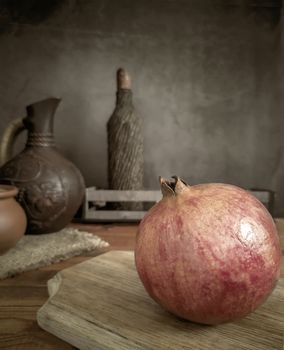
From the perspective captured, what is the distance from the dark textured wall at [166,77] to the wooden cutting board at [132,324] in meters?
0.88

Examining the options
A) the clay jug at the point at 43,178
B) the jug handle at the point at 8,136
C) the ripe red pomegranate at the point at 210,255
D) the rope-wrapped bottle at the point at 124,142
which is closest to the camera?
the ripe red pomegranate at the point at 210,255

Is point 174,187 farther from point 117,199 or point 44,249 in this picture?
point 117,199

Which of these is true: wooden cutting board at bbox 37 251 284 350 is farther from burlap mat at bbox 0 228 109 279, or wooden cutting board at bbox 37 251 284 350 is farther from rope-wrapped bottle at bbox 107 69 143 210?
rope-wrapped bottle at bbox 107 69 143 210

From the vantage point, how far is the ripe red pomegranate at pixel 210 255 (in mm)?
361

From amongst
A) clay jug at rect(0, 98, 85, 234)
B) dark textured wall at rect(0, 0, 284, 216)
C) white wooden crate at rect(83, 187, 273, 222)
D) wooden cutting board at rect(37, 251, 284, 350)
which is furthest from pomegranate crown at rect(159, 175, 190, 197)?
dark textured wall at rect(0, 0, 284, 216)

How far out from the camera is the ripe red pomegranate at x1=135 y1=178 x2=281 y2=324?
1.18 ft

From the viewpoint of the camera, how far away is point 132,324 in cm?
41

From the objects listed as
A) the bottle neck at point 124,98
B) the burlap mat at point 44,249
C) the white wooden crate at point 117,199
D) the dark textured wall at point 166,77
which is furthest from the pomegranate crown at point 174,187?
the dark textured wall at point 166,77

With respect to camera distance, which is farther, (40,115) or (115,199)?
(115,199)

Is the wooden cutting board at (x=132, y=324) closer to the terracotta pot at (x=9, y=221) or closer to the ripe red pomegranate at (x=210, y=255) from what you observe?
the ripe red pomegranate at (x=210, y=255)

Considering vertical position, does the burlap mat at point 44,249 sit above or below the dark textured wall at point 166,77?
below

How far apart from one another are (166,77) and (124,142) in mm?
348

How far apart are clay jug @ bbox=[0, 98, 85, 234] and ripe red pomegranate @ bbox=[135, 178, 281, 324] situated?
564 mm

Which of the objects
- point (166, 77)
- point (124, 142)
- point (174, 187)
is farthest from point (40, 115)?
point (174, 187)
